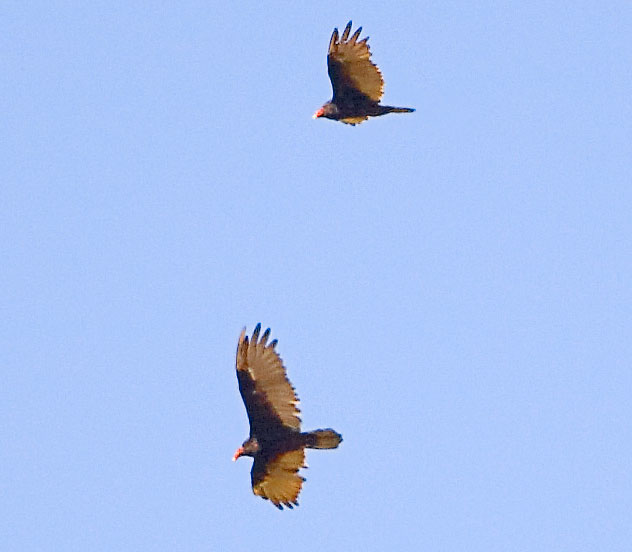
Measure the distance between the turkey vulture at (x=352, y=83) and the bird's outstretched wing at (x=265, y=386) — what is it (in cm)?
507

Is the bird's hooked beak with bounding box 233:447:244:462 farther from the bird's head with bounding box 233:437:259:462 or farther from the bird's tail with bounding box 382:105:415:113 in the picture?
the bird's tail with bounding box 382:105:415:113

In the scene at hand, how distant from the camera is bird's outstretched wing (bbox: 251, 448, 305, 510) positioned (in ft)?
58.4

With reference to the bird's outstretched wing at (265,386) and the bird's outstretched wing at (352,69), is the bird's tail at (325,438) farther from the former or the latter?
the bird's outstretched wing at (352,69)

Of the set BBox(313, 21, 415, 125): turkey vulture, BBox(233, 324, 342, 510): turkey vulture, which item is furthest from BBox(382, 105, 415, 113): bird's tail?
BBox(233, 324, 342, 510): turkey vulture

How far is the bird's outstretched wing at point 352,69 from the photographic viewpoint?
2045 cm

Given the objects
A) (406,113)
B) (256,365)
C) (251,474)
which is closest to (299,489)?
(251,474)

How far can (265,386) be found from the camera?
17281 millimetres

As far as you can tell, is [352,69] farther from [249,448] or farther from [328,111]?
[249,448]

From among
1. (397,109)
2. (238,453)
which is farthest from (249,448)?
(397,109)

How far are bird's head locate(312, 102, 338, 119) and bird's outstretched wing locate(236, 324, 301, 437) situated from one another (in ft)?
17.5

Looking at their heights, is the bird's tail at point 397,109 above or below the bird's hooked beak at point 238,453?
above

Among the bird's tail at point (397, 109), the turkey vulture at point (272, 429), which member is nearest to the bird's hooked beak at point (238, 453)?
the turkey vulture at point (272, 429)

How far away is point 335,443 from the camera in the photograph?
17344 mm

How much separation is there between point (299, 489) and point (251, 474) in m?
0.62
